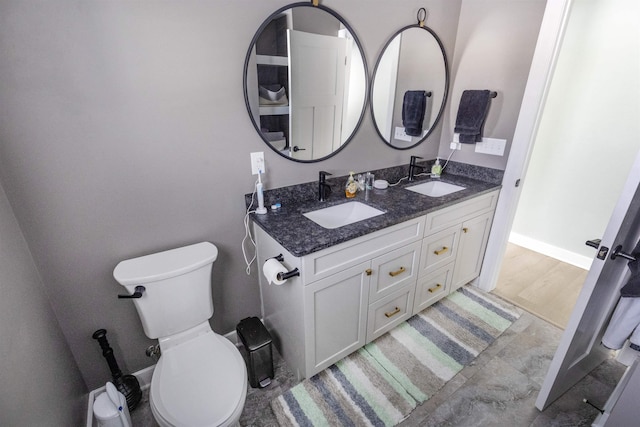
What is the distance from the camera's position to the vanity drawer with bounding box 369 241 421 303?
1.56 meters

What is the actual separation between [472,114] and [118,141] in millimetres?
2252

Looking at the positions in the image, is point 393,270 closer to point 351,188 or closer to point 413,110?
point 351,188

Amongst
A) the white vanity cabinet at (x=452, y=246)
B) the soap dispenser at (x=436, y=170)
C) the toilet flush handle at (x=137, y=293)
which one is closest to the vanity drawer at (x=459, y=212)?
the white vanity cabinet at (x=452, y=246)

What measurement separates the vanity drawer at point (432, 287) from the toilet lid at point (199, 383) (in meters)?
1.22

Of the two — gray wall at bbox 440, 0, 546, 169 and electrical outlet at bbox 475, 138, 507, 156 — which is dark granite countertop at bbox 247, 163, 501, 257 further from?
gray wall at bbox 440, 0, 546, 169

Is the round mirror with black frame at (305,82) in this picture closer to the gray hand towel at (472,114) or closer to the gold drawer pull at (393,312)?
the gray hand towel at (472,114)

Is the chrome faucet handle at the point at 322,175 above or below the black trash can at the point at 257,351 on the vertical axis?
above

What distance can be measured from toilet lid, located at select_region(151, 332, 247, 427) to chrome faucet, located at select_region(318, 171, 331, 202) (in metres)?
0.97

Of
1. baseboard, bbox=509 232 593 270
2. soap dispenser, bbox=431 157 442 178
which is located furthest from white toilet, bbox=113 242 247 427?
baseboard, bbox=509 232 593 270

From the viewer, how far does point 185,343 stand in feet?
4.47

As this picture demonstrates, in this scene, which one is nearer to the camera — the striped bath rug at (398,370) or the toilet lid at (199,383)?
the toilet lid at (199,383)

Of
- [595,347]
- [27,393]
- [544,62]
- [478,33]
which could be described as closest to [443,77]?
[478,33]

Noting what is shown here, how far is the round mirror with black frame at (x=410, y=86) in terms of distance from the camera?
6.27 ft

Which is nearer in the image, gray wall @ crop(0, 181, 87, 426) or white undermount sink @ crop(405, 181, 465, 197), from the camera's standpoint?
gray wall @ crop(0, 181, 87, 426)
